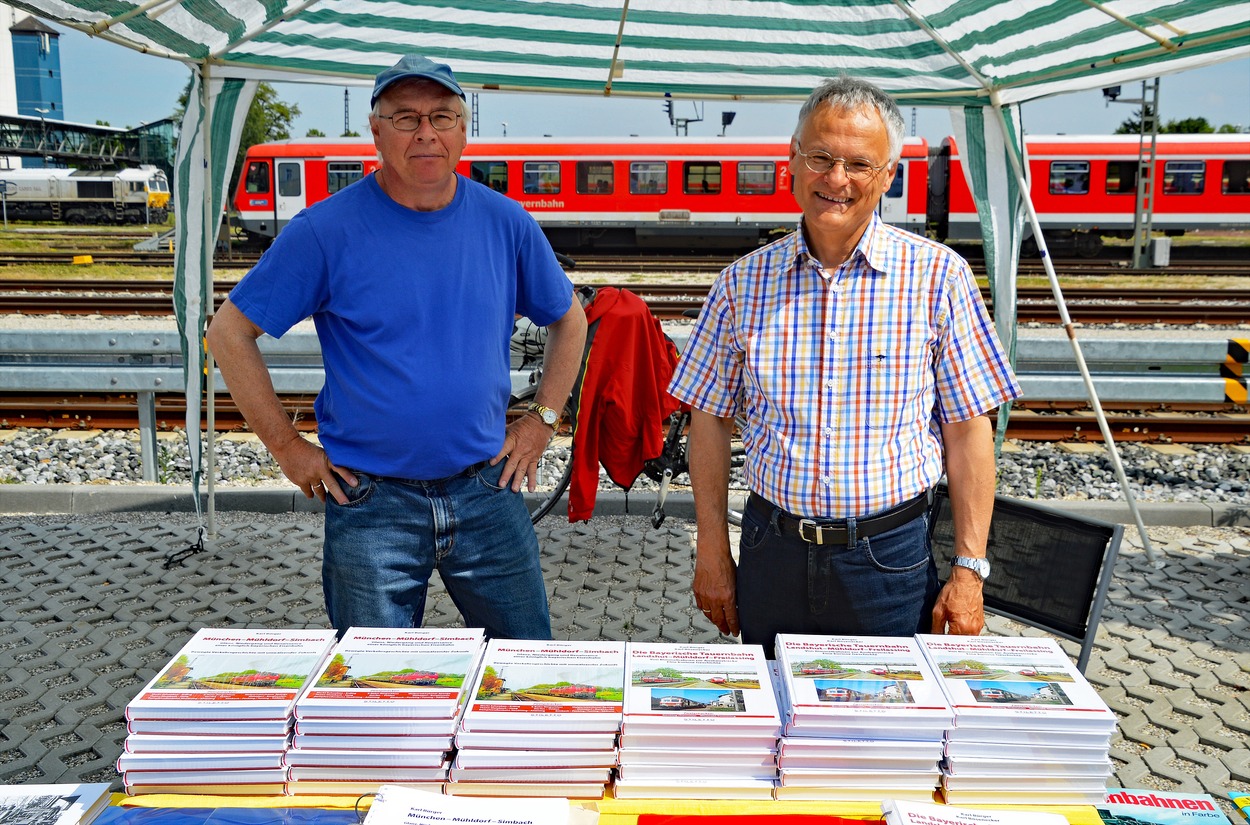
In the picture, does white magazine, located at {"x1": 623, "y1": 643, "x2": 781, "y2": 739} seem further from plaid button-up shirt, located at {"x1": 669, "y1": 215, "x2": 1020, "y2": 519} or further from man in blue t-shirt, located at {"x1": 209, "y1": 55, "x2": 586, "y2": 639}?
man in blue t-shirt, located at {"x1": 209, "y1": 55, "x2": 586, "y2": 639}

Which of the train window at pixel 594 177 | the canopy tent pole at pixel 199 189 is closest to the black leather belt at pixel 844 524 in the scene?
the canopy tent pole at pixel 199 189

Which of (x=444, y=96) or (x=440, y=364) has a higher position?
(x=444, y=96)

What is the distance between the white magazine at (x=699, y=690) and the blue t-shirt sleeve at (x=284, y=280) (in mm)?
1199

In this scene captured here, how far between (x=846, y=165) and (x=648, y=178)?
65.4ft

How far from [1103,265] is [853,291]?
70.5 ft

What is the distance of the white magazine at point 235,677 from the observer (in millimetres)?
1760

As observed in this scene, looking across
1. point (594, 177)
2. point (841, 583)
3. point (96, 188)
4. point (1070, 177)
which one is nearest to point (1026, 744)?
point (841, 583)

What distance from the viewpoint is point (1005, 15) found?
3812mm

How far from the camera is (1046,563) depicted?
313 centimetres

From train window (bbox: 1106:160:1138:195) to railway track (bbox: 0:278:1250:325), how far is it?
6.61 m

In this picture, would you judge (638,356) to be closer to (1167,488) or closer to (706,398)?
(706,398)

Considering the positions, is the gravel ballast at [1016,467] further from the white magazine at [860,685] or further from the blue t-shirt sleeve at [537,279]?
the white magazine at [860,685]

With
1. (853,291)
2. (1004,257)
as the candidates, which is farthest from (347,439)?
(1004,257)

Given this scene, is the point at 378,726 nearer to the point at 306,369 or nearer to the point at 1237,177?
the point at 306,369
